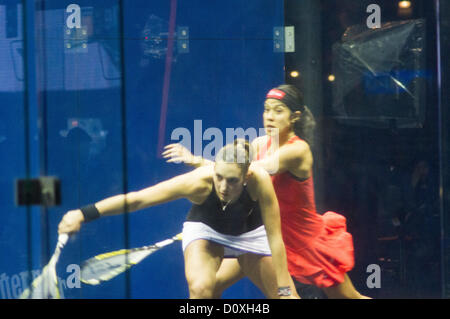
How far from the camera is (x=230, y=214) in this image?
327cm

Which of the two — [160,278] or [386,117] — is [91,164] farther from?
[386,117]

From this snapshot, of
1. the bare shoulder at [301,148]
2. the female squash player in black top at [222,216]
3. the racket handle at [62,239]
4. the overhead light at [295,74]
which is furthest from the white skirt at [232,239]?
the overhead light at [295,74]

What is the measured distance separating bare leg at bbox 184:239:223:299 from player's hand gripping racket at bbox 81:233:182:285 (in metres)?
0.18

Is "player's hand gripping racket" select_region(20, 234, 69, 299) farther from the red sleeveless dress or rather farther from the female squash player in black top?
the red sleeveless dress

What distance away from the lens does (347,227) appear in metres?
3.31

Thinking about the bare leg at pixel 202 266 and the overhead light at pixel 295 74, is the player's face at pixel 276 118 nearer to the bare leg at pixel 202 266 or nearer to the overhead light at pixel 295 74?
the overhead light at pixel 295 74

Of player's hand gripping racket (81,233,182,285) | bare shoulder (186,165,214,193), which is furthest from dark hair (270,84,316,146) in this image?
player's hand gripping racket (81,233,182,285)

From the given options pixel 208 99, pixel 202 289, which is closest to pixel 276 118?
pixel 208 99

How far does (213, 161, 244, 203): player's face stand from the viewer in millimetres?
3252

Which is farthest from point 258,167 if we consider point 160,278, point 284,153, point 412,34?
point 412,34

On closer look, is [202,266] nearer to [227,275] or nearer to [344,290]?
[227,275]

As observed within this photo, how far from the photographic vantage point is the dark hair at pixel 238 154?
325 centimetres

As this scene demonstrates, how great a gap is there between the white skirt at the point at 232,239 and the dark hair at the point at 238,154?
42 centimetres

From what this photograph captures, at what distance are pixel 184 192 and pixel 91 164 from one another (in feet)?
2.03
